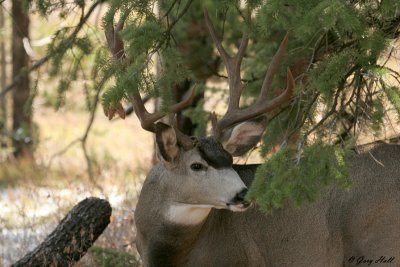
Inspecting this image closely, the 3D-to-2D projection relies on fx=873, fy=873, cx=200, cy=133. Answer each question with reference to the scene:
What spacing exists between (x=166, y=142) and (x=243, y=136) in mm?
778

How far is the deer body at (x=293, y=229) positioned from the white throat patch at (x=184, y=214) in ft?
0.11

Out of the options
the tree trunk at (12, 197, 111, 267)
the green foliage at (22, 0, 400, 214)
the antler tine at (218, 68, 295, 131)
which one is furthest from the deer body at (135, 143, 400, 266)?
the tree trunk at (12, 197, 111, 267)

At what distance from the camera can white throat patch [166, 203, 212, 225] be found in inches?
267

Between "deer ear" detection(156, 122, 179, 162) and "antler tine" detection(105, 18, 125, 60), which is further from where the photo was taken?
"antler tine" detection(105, 18, 125, 60)

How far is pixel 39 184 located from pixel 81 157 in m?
4.52

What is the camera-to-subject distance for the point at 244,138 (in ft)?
23.5

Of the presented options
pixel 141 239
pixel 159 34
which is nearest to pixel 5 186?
pixel 141 239

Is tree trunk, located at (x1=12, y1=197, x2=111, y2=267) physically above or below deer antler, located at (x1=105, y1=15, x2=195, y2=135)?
below

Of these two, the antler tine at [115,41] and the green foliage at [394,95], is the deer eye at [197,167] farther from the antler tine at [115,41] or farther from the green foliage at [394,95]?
the green foliage at [394,95]

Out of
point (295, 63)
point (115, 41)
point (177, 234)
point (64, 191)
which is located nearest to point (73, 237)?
point (177, 234)

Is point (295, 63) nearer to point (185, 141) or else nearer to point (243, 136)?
point (243, 136)

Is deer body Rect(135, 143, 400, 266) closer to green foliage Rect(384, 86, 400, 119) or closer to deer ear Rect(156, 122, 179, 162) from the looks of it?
deer ear Rect(156, 122, 179, 162)

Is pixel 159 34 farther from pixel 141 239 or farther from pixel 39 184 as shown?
pixel 39 184

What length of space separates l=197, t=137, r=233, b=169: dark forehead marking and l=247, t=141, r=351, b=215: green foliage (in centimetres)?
108
